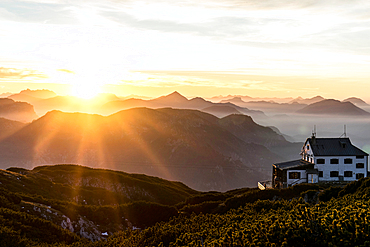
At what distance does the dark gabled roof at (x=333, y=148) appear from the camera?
7394 centimetres

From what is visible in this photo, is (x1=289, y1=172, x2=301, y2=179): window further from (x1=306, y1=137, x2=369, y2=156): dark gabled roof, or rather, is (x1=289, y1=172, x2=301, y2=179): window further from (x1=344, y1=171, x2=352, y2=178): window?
(x1=344, y1=171, x2=352, y2=178): window

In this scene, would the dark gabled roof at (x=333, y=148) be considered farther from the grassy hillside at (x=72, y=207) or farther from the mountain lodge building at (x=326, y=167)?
the grassy hillside at (x=72, y=207)

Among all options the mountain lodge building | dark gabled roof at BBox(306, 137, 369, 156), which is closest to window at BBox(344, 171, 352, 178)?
the mountain lodge building

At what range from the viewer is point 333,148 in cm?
7512

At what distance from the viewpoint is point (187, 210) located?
53500 millimetres

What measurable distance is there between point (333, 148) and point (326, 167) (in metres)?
5.19

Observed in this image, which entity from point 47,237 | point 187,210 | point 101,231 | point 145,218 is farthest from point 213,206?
point 47,237

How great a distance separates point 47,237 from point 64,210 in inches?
414

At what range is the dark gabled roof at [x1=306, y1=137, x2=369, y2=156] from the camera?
2911 inches

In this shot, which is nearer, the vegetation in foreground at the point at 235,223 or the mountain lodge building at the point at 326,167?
the vegetation in foreground at the point at 235,223

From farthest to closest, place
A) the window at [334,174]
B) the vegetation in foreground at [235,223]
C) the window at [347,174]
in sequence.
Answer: the window at [347,174], the window at [334,174], the vegetation in foreground at [235,223]

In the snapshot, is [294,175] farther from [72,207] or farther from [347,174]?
[72,207]

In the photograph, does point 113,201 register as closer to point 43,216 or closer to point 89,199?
point 89,199

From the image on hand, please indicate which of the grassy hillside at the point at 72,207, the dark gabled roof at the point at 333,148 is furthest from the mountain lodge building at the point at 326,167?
the grassy hillside at the point at 72,207
